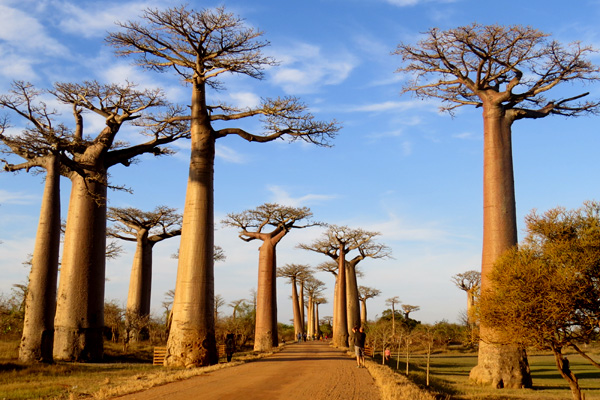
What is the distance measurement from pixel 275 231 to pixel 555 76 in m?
15.7

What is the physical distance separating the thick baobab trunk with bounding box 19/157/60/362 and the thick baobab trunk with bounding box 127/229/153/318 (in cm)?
1549

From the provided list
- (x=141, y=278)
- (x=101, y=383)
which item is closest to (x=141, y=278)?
(x=141, y=278)

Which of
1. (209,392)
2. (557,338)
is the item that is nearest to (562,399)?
(557,338)

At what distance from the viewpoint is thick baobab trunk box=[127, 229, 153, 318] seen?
28727mm

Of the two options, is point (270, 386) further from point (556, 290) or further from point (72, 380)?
point (556, 290)

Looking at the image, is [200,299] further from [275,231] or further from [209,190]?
[275,231]

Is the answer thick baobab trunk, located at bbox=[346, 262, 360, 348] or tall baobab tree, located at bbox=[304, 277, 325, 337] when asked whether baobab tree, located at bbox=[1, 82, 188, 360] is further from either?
tall baobab tree, located at bbox=[304, 277, 325, 337]

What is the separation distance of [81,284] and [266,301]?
12.9 metres

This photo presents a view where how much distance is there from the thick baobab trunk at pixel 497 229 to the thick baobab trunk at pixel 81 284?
1037 centimetres

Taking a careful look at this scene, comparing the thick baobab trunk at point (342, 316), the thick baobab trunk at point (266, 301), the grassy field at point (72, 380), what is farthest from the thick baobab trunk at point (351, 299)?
the grassy field at point (72, 380)

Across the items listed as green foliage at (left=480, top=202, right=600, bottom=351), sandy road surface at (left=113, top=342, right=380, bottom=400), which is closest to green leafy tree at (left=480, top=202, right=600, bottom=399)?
green foliage at (left=480, top=202, right=600, bottom=351)

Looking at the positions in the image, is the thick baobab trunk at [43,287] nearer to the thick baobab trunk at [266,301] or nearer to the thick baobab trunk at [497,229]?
the thick baobab trunk at [497,229]

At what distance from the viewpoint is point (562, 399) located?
452 inches

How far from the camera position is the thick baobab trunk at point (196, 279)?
13.1 m
